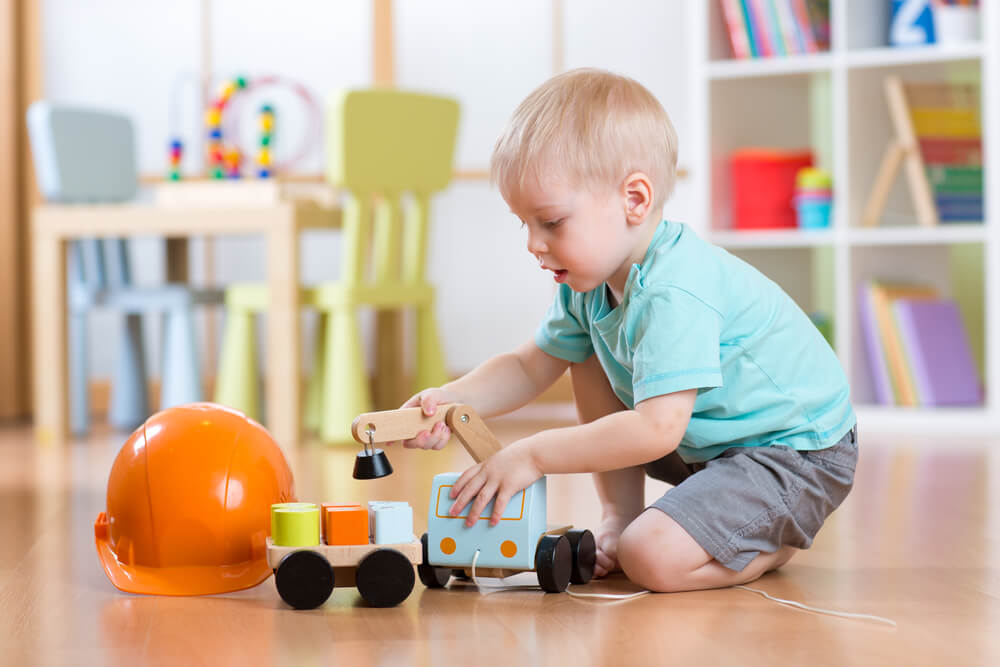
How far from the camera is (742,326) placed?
1.07 m

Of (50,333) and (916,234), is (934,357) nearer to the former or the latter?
(916,234)

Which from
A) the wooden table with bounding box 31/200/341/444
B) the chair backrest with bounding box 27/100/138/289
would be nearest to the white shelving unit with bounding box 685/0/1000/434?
the wooden table with bounding box 31/200/341/444

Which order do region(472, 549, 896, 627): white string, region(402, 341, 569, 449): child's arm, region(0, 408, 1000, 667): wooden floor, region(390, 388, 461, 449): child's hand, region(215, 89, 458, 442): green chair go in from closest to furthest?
region(0, 408, 1000, 667): wooden floor → region(472, 549, 896, 627): white string → region(390, 388, 461, 449): child's hand → region(402, 341, 569, 449): child's arm → region(215, 89, 458, 442): green chair

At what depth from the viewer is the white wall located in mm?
3115

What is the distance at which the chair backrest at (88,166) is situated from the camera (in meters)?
2.55

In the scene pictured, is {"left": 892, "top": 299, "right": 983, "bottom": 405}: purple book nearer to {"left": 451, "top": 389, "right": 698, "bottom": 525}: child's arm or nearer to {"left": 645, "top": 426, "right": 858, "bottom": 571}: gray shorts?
{"left": 645, "top": 426, "right": 858, "bottom": 571}: gray shorts

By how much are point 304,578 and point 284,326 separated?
1.39 m

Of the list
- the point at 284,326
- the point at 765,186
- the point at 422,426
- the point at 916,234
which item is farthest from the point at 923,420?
the point at 422,426

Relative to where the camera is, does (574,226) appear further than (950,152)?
No

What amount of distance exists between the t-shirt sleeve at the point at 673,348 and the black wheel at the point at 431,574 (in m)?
0.23

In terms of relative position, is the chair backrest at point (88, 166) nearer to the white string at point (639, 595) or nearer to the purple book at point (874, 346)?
the purple book at point (874, 346)

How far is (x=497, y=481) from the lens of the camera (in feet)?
3.29

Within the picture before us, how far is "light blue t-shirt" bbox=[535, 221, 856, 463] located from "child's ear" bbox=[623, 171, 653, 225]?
4 cm

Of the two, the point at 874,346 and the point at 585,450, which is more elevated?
the point at 585,450
